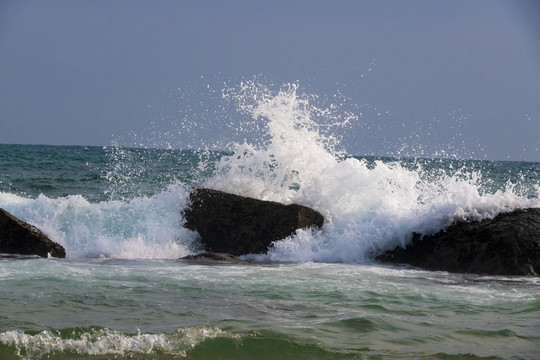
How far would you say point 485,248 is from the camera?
8.12m

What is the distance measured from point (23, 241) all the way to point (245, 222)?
306 cm

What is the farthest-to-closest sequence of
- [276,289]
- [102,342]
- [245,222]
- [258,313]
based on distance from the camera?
[245,222], [276,289], [258,313], [102,342]

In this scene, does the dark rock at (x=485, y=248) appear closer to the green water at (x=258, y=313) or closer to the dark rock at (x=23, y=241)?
the green water at (x=258, y=313)

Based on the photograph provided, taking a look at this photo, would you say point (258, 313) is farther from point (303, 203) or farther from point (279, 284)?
point (303, 203)

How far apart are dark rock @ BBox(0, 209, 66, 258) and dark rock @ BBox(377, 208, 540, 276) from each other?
180 inches

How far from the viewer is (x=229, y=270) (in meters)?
7.64

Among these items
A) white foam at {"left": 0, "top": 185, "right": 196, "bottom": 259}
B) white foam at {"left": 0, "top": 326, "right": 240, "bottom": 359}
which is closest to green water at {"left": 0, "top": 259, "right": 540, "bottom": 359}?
white foam at {"left": 0, "top": 326, "right": 240, "bottom": 359}

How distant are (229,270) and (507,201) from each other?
168 inches

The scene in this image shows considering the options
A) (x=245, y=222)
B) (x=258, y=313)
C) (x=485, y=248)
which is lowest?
(x=258, y=313)

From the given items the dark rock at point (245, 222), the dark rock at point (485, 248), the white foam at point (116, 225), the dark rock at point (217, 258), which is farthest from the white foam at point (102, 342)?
the white foam at point (116, 225)

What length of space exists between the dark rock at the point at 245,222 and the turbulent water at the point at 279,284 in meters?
0.18

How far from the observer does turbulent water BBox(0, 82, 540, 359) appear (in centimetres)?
446

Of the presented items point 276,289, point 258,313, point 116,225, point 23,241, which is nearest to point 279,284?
point 276,289

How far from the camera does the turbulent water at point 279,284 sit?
4465 mm
